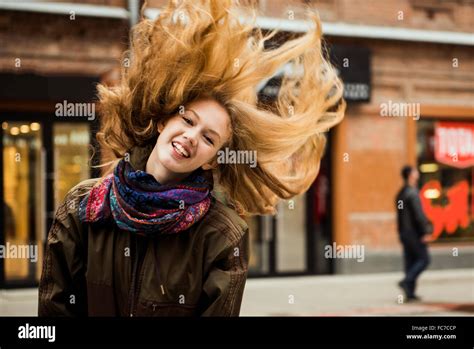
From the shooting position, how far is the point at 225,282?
2.08m

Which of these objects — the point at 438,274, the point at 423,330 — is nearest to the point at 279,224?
the point at 438,274

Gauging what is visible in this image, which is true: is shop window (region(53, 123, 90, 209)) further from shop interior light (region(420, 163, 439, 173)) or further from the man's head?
shop interior light (region(420, 163, 439, 173))

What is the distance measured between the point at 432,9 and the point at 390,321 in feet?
28.4

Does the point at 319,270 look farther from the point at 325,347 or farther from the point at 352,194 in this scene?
the point at 325,347

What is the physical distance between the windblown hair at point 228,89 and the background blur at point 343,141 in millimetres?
5575

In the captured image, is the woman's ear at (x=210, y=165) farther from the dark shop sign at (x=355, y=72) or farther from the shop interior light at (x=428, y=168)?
the shop interior light at (x=428, y=168)

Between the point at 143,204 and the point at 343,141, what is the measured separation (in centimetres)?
826

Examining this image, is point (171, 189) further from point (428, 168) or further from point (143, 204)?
point (428, 168)

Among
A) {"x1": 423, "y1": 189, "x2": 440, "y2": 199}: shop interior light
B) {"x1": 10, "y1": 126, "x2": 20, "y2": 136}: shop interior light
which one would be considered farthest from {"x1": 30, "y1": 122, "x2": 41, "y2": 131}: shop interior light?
{"x1": 423, "y1": 189, "x2": 440, "y2": 199}: shop interior light

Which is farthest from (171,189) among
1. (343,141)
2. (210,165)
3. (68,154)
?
(343,141)

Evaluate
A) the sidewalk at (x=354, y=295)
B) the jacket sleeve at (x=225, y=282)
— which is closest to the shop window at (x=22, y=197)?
the sidewalk at (x=354, y=295)

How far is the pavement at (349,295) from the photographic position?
22.3 ft

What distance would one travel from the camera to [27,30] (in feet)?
28.6

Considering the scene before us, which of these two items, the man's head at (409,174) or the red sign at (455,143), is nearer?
the man's head at (409,174)
